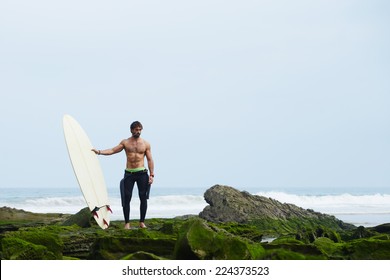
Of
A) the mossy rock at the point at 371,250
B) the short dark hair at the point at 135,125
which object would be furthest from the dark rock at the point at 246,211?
the mossy rock at the point at 371,250

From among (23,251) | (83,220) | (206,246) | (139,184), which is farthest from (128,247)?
(83,220)

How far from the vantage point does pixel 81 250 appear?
10.5m

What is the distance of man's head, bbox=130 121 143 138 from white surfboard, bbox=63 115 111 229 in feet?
3.89

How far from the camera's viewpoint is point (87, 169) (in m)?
13.7

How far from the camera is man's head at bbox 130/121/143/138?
13312 millimetres

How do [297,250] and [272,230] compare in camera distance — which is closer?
[297,250]

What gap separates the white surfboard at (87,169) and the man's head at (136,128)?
3.89ft

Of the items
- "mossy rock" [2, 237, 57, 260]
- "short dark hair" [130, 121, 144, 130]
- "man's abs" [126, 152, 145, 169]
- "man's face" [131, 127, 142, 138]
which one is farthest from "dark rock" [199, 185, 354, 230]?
"mossy rock" [2, 237, 57, 260]

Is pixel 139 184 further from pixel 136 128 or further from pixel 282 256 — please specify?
pixel 282 256

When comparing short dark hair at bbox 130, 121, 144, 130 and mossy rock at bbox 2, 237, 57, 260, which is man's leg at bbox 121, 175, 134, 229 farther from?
mossy rock at bbox 2, 237, 57, 260
